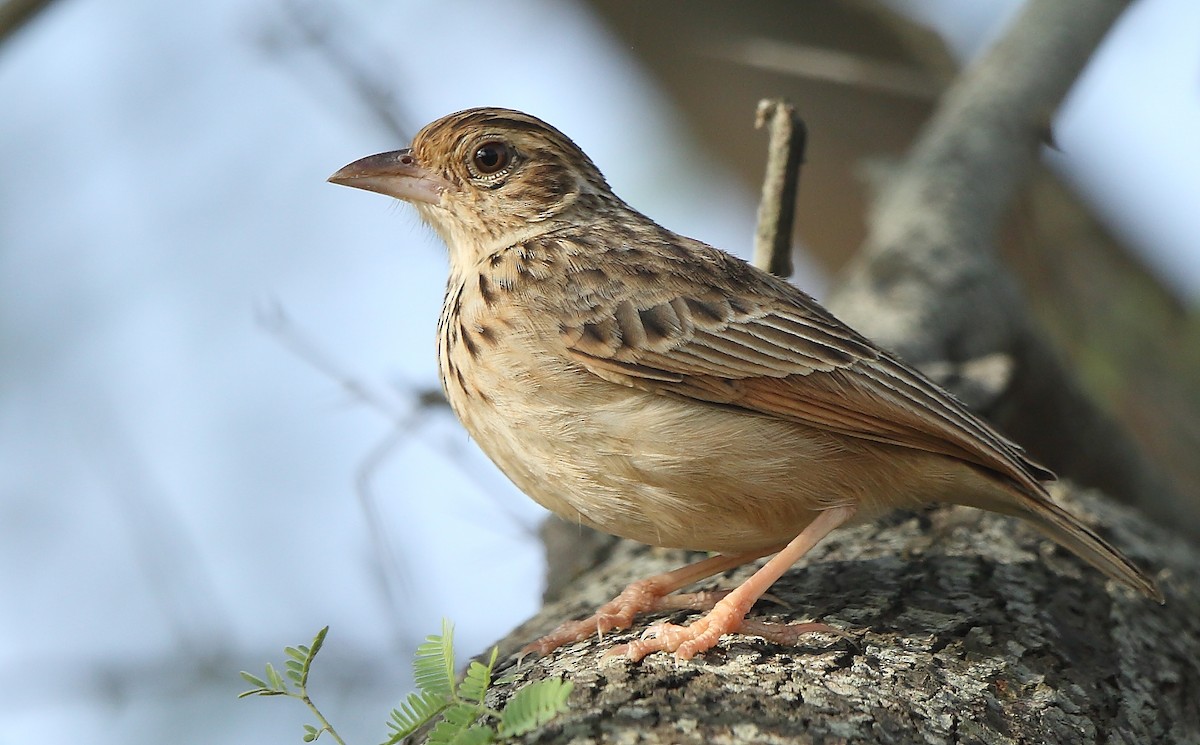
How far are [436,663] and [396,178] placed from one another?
2.42 metres

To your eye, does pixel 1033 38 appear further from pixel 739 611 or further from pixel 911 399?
pixel 739 611

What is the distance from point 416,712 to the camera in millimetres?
2932

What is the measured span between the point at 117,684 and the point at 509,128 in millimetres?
3028

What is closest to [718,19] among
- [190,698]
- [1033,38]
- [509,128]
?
[1033,38]

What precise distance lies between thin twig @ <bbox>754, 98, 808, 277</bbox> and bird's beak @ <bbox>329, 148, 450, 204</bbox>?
142 cm

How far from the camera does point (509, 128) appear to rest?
4.93 meters

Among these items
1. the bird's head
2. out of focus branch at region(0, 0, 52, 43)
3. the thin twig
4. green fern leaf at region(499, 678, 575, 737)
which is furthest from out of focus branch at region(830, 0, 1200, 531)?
out of focus branch at region(0, 0, 52, 43)

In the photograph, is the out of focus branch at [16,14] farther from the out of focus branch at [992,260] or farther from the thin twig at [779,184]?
the out of focus branch at [992,260]

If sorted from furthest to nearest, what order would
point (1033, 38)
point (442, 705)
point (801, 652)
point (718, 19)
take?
point (718, 19)
point (1033, 38)
point (801, 652)
point (442, 705)

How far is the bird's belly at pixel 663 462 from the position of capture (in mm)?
3768

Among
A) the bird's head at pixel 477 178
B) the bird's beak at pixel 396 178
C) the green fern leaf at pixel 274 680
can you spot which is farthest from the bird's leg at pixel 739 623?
the bird's beak at pixel 396 178

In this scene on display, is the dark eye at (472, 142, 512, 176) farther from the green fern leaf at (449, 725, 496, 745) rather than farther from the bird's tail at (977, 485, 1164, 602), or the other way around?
the green fern leaf at (449, 725, 496, 745)

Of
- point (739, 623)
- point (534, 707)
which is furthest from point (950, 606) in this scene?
point (534, 707)

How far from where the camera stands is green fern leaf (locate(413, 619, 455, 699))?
118 inches
